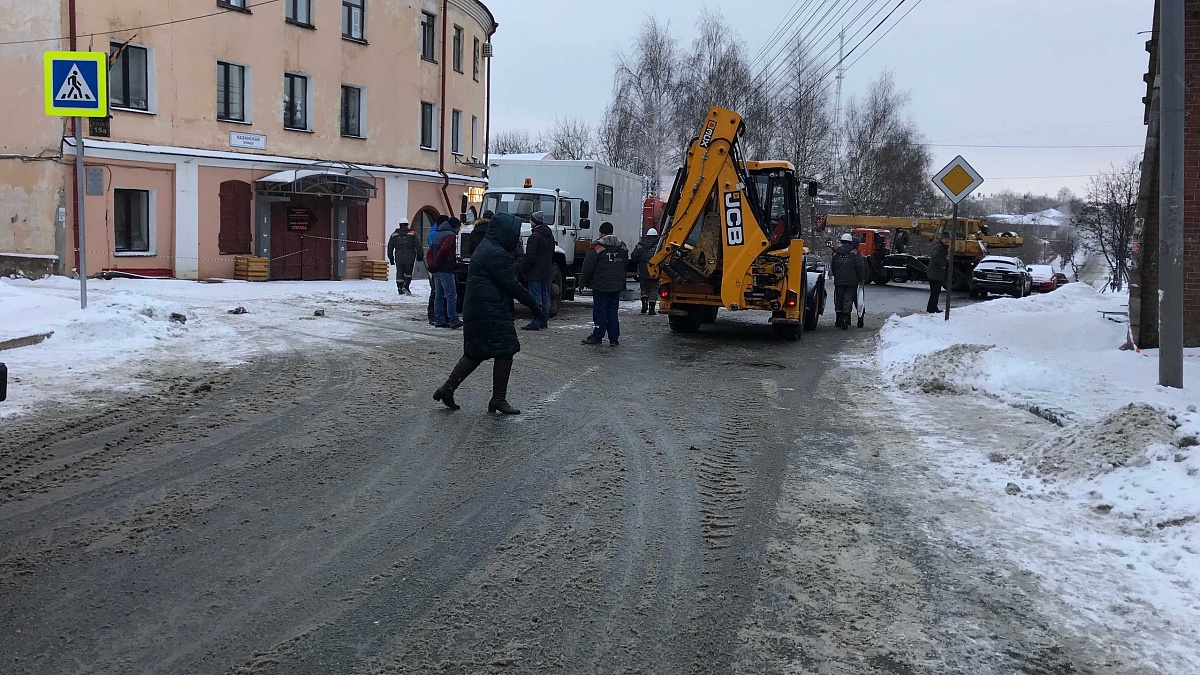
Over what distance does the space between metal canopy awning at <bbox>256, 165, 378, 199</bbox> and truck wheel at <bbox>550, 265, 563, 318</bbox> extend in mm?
10273

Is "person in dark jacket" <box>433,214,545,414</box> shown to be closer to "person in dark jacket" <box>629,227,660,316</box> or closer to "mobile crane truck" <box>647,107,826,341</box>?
"mobile crane truck" <box>647,107,826,341</box>

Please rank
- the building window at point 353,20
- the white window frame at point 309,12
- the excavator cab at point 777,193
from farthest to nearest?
the building window at point 353,20 < the white window frame at point 309,12 < the excavator cab at point 777,193

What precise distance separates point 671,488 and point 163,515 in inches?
121

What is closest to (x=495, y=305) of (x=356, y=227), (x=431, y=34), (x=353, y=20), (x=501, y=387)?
(x=501, y=387)

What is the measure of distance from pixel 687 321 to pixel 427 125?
19.2 m

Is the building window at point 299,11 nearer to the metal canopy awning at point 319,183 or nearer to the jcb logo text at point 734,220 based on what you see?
the metal canopy awning at point 319,183

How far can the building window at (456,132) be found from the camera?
34.2 meters

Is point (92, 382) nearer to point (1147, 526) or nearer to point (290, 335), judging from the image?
point (290, 335)

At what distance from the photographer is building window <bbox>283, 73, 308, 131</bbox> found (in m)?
27.8

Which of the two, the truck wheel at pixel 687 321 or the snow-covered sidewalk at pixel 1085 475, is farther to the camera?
the truck wheel at pixel 687 321

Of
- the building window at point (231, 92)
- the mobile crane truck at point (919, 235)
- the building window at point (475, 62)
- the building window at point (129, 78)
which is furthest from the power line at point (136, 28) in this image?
the mobile crane truck at point (919, 235)

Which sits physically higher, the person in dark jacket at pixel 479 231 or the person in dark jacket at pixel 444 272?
the person in dark jacket at pixel 479 231

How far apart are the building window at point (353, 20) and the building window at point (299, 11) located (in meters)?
1.32

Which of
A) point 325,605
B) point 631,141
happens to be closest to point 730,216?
point 325,605
